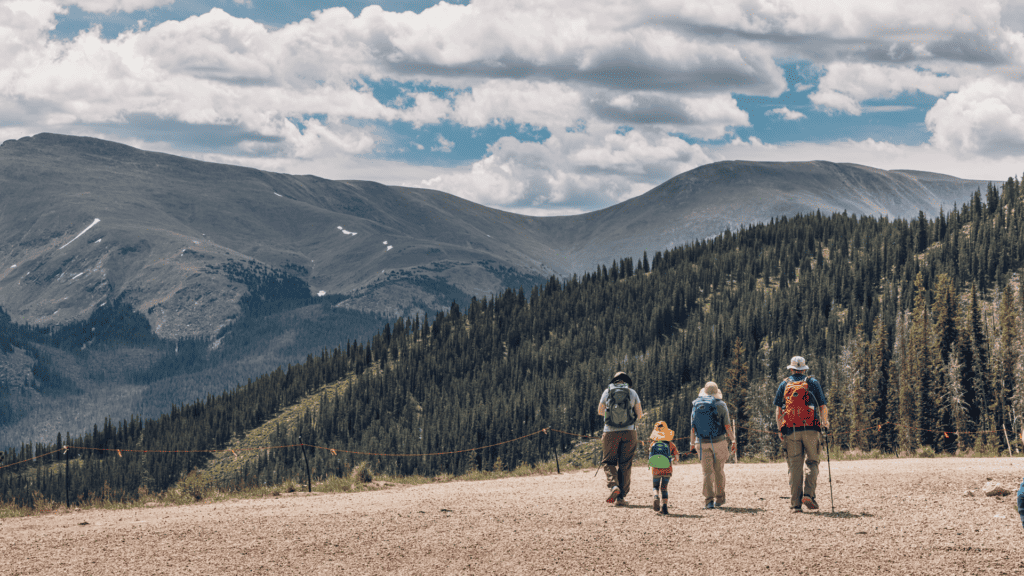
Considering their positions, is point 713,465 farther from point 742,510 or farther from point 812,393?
point 812,393

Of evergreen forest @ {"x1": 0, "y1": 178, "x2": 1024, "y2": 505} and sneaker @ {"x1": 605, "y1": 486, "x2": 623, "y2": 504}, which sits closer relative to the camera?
sneaker @ {"x1": 605, "y1": 486, "x2": 623, "y2": 504}

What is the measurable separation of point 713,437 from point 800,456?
6.37ft

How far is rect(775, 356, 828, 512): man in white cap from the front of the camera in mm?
18953

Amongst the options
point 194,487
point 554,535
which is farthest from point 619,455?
point 194,487

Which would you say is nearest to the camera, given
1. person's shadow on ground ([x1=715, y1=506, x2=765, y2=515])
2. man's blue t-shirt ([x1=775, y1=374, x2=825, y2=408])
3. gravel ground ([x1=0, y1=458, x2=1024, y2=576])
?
Answer: gravel ground ([x1=0, y1=458, x2=1024, y2=576])

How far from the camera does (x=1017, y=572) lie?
→ 1346 centimetres

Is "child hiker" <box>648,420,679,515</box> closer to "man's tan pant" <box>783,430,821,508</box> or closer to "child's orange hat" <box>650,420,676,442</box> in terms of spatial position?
"child's orange hat" <box>650,420,676,442</box>

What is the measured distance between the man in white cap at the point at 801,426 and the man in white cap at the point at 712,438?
135 centimetres

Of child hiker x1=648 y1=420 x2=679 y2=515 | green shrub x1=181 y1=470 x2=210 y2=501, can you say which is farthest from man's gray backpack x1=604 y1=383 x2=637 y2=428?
green shrub x1=181 y1=470 x2=210 y2=501

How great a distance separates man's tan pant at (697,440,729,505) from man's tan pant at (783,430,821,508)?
1.47 meters

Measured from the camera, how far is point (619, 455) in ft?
67.8

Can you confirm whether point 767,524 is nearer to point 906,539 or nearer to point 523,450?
point 906,539

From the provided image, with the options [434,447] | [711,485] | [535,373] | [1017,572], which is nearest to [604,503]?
[711,485]

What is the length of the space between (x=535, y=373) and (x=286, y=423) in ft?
190
